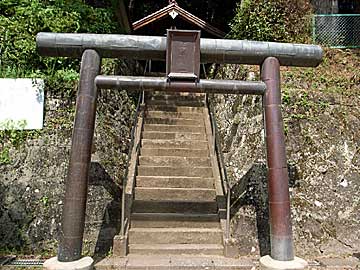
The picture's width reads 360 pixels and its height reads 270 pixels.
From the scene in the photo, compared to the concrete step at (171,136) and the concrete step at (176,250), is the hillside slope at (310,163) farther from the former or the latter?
the concrete step at (171,136)

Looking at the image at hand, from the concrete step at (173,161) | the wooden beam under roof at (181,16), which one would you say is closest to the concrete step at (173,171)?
the concrete step at (173,161)

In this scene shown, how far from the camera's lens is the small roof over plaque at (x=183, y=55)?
4.43 metres

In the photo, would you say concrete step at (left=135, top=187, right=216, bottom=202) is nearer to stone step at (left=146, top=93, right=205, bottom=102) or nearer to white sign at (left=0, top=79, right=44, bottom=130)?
white sign at (left=0, top=79, right=44, bottom=130)

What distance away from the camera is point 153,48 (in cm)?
455

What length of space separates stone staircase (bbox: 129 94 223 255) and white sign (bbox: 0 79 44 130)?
217 cm

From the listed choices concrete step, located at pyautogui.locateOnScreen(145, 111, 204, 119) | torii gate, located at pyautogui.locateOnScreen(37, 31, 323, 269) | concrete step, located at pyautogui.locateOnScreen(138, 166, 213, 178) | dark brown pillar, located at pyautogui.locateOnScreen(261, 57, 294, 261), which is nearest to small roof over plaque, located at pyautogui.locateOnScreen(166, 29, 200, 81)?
torii gate, located at pyautogui.locateOnScreen(37, 31, 323, 269)

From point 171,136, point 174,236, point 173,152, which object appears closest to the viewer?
point 174,236

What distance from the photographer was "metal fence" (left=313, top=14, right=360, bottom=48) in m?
8.81

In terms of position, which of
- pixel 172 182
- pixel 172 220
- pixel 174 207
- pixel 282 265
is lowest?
pixel 282 265

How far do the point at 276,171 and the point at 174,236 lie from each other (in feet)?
6.52

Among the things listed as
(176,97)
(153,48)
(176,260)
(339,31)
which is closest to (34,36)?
(153,48)

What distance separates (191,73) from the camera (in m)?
4.45

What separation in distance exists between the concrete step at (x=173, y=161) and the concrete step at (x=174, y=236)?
171 centimetres

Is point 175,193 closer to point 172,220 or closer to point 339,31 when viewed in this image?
point 172,220
